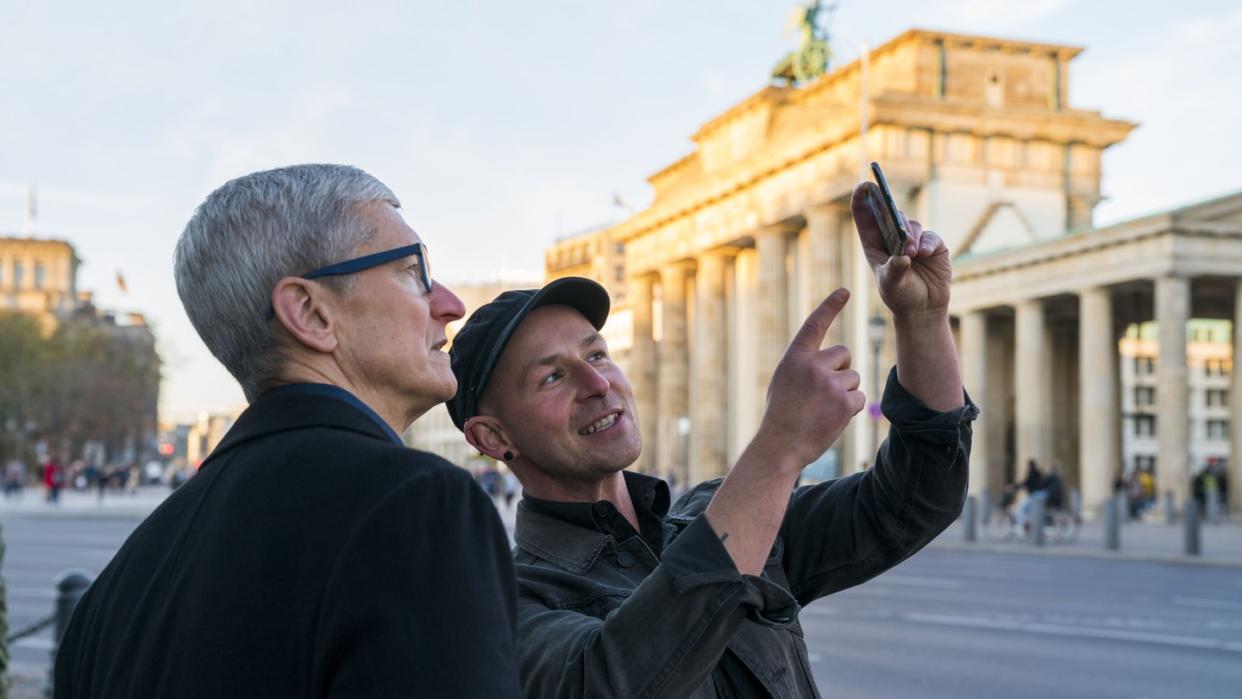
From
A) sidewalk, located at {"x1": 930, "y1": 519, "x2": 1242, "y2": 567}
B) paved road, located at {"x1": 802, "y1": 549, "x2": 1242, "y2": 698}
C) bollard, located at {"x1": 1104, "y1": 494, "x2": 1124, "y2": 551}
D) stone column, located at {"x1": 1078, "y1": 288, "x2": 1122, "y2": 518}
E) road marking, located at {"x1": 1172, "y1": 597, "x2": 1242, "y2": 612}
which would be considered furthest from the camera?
stone column, located at {"x1": 1078, "y1": 288, "x2": 1122, "y2": 518}

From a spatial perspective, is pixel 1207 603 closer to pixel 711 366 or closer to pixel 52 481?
pixel 52 481

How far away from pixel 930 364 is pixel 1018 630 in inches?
451

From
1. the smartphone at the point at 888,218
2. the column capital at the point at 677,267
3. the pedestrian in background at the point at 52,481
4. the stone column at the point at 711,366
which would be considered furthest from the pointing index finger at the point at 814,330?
the column capital at the point at 677,267

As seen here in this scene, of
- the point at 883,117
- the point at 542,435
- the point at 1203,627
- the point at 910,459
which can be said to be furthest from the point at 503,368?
the point at 883,117

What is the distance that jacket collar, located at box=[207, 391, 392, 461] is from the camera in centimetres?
204

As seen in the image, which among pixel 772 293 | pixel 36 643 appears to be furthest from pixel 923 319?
pixel 772 293

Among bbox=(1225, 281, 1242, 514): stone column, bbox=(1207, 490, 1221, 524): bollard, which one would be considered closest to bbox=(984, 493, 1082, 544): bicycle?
bbox=(1207, 490, 1221, 524): bollard

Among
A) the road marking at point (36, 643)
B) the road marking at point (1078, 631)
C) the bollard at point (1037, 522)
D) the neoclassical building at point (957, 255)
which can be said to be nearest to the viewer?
the road marking at point (1078, 631)

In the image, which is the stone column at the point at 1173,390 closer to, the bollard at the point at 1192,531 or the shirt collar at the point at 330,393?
the bollard at the point at 1192,531

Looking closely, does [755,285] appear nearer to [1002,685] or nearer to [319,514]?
[1002,685]

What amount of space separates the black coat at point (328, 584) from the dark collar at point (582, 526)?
0.95 meters

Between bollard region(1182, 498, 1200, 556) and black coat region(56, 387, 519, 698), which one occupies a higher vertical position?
black coat region(56, 387, 519, 698)

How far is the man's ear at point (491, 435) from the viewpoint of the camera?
127 inches

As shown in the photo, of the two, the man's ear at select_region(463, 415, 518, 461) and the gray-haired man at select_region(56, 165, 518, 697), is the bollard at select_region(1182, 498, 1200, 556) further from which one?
the gray-haired man at select_region(56, 165, 518, 697)
